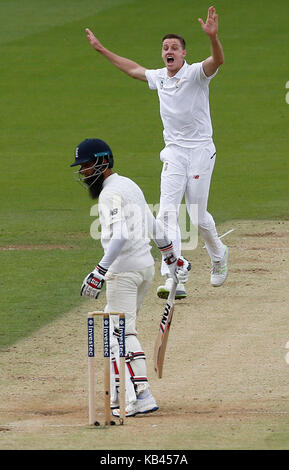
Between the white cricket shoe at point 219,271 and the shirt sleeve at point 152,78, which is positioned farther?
the white cricket shoe at point 219,271

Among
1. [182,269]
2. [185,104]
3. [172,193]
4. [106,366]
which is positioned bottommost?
[106,366]

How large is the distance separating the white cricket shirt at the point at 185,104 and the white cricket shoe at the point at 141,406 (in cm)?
302

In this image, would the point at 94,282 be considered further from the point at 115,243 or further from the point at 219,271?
the point at 219,271

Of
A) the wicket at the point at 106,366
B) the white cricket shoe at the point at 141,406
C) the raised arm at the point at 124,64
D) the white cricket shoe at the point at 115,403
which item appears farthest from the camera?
the raised arm at the point at 124,64

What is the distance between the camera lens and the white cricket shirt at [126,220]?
8.83 m

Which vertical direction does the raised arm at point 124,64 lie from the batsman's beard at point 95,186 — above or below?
above

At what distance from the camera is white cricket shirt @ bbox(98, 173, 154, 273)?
29.0 ft

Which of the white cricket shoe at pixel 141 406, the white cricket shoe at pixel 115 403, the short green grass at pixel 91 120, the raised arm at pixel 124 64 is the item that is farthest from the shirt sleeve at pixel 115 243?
the raised arm at pixel 124 64

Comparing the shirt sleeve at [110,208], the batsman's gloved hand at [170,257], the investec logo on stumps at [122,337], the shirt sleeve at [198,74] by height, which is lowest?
the investec logo on stumps at [122,337]

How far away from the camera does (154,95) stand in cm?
3052

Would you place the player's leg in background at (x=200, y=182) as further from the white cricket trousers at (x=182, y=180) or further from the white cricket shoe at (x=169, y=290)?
the white cricket shoe at (x=169, y=290)

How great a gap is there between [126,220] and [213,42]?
2255mm

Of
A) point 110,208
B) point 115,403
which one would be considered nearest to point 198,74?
point 110,208

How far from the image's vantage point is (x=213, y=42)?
10.4 meters
